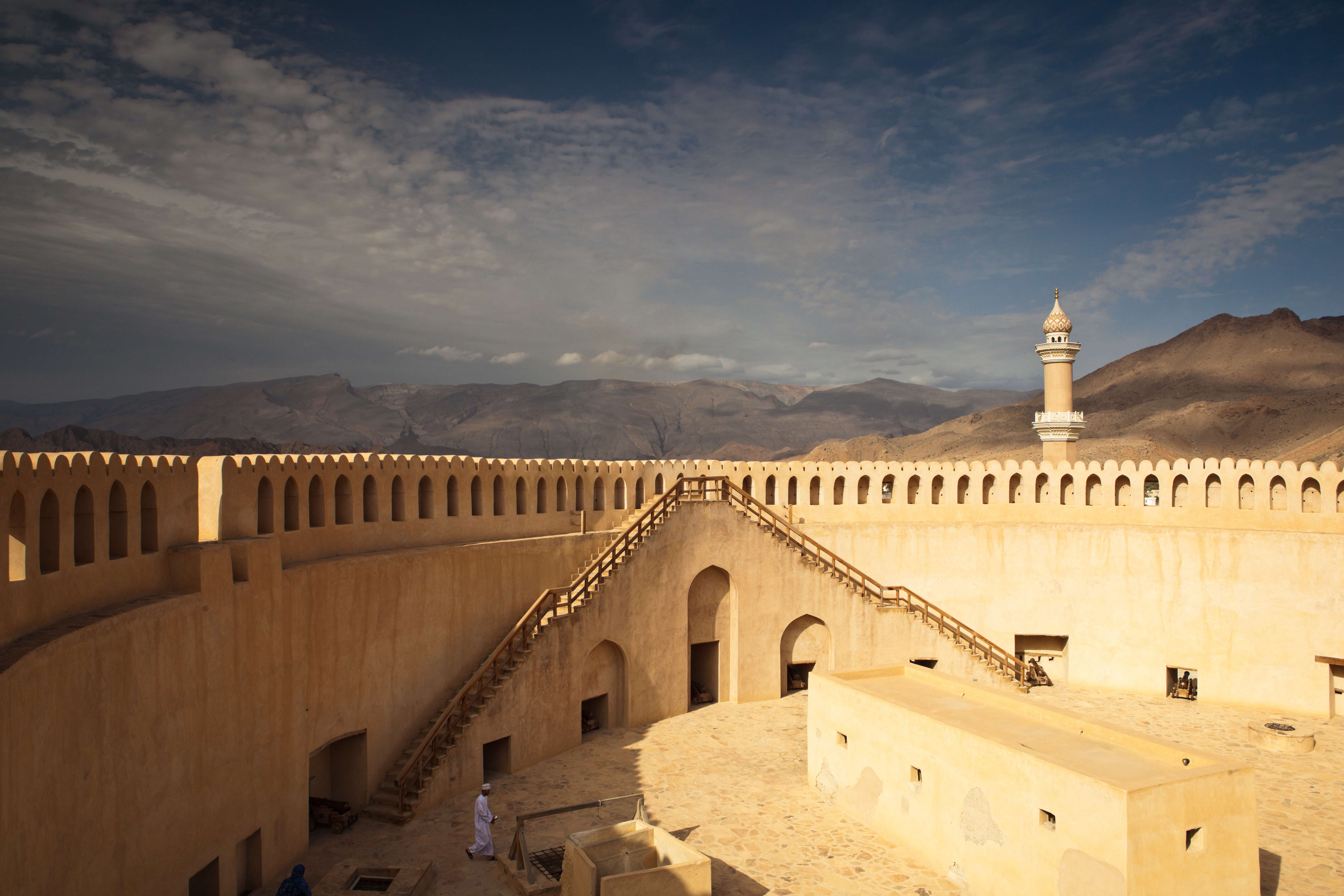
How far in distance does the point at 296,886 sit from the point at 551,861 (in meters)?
3.78

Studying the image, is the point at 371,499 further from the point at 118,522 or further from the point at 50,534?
the point at 50,534

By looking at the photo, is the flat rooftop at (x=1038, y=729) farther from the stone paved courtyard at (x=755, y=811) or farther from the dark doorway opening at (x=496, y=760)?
the dark doorway opening at (x=496, y=760)

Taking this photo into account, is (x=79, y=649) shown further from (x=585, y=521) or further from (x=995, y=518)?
(x=995, y=518)

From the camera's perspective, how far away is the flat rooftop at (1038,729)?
11672mm

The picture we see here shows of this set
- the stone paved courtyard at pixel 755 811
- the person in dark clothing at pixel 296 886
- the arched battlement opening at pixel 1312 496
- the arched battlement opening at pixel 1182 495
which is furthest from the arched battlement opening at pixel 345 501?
the arched battlement opening at pixel 1312 496

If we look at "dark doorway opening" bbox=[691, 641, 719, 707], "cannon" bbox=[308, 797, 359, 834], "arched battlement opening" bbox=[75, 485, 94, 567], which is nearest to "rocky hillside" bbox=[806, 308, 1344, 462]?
"dark doorway opening" bbox=[691, 641, 719, 707]

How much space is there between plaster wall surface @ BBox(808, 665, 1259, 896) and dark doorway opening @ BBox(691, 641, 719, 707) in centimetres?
618

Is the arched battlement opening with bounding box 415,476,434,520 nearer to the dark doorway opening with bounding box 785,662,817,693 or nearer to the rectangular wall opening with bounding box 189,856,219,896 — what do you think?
the rectangular wall opening with bounding box 189,856,219,896

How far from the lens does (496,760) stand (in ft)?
57.3

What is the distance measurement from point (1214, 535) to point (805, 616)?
11145 mm

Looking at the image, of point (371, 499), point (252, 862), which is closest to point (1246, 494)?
point (371, 499)

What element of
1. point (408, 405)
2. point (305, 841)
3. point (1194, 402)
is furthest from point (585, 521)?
point (408, 405)

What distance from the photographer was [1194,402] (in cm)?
6269

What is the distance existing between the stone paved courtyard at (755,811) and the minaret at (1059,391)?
10410mm
